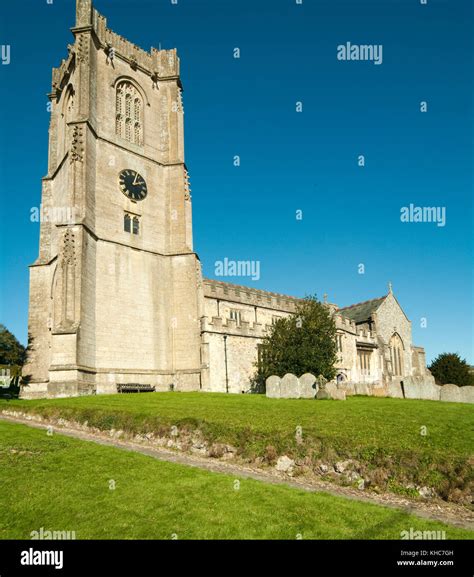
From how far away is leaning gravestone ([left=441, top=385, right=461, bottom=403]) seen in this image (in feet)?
72.8

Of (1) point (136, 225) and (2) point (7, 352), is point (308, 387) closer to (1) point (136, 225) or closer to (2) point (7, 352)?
(1) point (136, 225)

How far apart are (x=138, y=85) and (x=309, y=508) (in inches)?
1302

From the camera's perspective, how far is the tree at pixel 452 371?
43.4m

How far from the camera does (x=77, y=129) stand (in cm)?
2839

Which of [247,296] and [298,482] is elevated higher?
[247,296]

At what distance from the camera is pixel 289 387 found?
71.6 feet

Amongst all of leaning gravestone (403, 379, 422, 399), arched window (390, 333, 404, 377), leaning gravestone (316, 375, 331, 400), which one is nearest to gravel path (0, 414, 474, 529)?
leaning gravestone (316, 375, 331, 400)

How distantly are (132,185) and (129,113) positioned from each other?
5.76 m

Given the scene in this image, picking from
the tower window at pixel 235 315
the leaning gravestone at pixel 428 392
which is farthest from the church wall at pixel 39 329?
the leaning gravestone at pixel 428 392

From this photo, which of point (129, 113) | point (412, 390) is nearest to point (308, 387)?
point (412, 390)

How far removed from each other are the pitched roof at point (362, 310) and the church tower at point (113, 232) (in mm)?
18042

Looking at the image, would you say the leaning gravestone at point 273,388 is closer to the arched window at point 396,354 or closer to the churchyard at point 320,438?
the churchyard at point 320,438

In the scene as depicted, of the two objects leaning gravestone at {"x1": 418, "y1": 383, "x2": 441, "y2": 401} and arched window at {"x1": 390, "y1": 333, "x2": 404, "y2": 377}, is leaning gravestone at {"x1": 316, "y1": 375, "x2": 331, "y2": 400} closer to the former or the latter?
leaning gravestone at {"x1": 418, "y1": 383, "x2": 441, "y2": 401}
